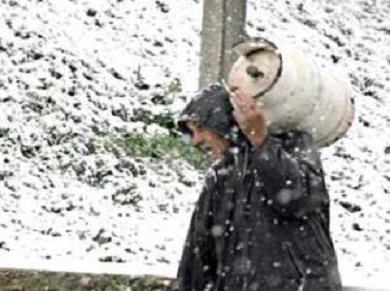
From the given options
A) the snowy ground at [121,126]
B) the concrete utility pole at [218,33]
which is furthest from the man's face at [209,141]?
the concrete utility pole at [218,33]

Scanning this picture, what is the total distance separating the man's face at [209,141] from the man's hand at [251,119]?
164 mm

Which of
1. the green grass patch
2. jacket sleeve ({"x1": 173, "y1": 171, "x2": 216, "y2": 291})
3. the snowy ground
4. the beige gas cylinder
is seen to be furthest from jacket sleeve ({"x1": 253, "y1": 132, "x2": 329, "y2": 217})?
the green grass patch

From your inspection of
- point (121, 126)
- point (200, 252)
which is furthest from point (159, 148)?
point (200, 252)

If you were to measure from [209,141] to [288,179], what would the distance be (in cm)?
35

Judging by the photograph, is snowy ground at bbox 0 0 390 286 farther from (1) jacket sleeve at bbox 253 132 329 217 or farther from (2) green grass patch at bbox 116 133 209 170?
(1) jacket sleeve at bbox 253 132 329 217

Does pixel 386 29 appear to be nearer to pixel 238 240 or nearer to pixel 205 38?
pixel 205 38

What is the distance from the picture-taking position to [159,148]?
1158 cm

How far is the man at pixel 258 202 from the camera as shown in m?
3.18

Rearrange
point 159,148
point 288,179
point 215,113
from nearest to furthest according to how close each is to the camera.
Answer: point 288,179 → point 215,113 → point 159,148

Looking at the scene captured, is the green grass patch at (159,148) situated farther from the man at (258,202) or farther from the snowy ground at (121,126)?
the man at (258,202)

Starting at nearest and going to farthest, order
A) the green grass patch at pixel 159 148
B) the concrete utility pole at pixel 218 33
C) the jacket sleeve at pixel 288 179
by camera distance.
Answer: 1. the jacket sleeve at pixel 288 179
2. the green grass patch at pixel 159 148
3. the concrete utility pole at pixel 218 33

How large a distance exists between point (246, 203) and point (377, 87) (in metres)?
11.1

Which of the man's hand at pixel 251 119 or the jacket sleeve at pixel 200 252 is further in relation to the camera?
the jacket sleeve at pixel 200 252

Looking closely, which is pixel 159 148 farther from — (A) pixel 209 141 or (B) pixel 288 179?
(B) pixel 288 179
